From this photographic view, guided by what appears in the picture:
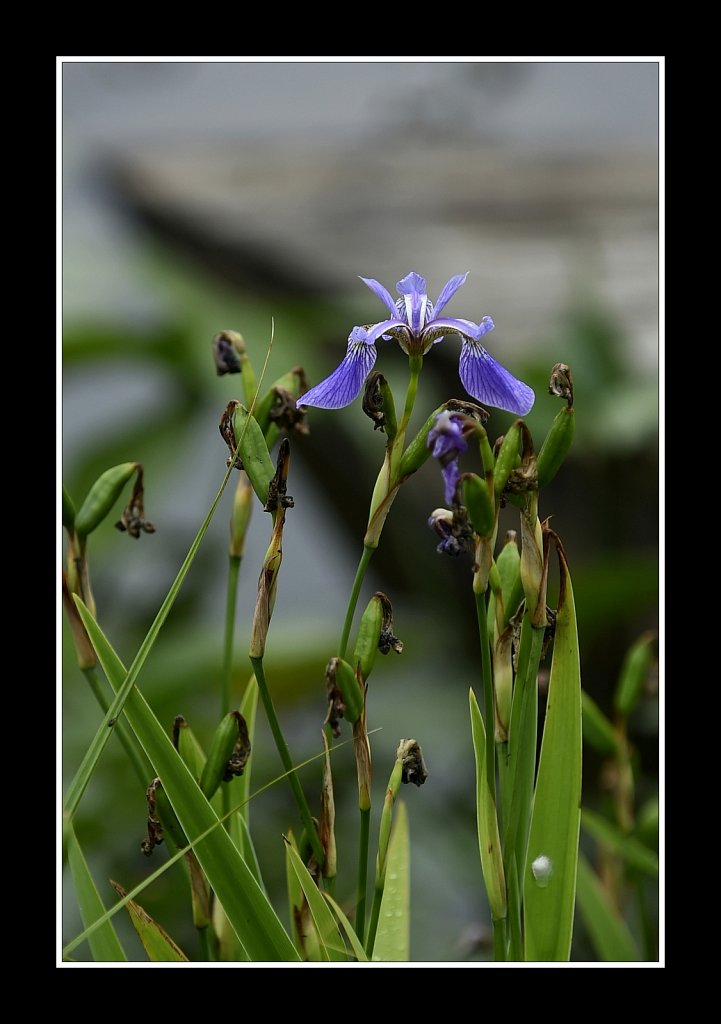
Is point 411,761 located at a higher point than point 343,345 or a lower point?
lower

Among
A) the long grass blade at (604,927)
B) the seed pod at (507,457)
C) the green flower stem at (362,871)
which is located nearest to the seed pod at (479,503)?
the seed pod at (507,457)

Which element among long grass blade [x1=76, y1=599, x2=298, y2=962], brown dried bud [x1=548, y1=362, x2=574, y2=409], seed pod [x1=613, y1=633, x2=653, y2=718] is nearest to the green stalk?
long grass blade [x1=76, y1=599, x2=298, y2=962]

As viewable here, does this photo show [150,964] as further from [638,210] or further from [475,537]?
[638,210]

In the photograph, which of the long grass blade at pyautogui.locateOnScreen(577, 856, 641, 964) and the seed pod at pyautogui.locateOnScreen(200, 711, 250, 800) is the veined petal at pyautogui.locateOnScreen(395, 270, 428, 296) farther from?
the long grass blade at pyautogui.locateOnScreen(577, 856, 641, 964)

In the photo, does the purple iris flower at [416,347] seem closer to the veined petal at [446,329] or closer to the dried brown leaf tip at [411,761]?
the veined petal at [446,329]

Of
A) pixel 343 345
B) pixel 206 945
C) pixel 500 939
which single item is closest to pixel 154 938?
pixel 206 945

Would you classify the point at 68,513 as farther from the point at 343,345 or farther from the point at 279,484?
the point at 343,345
